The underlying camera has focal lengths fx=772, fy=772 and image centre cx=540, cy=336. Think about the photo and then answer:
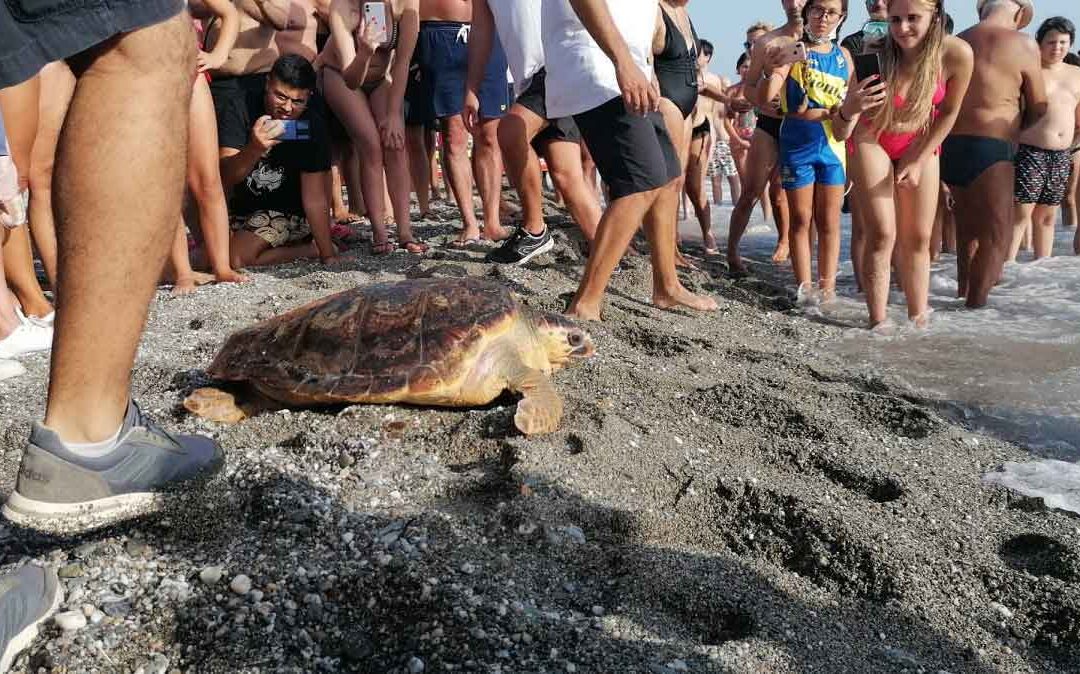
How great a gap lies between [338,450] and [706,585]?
45.2 inches

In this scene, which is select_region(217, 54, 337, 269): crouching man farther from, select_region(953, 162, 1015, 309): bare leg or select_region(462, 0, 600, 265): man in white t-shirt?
select_region(953, 162, 1015, 309): bare leg

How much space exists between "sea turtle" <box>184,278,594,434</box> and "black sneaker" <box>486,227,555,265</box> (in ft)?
6.55

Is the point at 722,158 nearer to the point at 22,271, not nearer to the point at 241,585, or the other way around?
the point at 22,271

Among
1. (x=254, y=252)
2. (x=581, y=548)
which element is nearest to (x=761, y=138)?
(x=254, y=252)

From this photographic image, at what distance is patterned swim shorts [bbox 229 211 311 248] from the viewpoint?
515 cm

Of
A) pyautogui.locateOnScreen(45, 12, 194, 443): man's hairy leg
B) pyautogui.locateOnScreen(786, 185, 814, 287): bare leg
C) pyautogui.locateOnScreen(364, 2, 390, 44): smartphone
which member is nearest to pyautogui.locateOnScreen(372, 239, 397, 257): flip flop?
pyautogui.locateOnScreen(364, 2, 390, 44): smartphone

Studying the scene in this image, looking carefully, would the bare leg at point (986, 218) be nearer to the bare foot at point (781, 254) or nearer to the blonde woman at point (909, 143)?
the blonde woman at point (909, 143)

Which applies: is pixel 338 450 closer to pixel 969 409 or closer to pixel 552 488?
pixel 552 488

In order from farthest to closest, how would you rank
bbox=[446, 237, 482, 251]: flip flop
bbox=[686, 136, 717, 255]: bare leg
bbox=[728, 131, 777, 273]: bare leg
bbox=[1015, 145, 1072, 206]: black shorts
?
bbox=[686, 136, 717, 255]: bare leg, bbox=[1015, 145, 1072, 206]: black shorts, bbox=[728, 131, 777, 273]: bare leg, bbox=[446, 237, 482, 251]: flip flop

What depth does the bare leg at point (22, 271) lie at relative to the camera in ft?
12.0

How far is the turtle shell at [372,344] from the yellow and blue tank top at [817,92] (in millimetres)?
3126

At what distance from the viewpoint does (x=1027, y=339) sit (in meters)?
4.41

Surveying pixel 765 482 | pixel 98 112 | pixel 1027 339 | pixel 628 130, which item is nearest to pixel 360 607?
pixel 98 112

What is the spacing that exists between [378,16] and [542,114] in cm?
136
